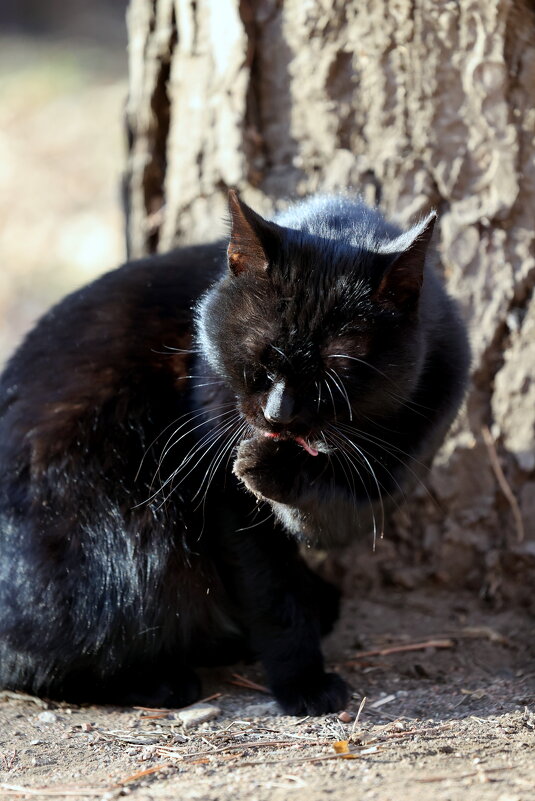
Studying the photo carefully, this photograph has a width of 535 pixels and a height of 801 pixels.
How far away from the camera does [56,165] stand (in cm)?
732

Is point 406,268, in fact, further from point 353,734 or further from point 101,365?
point 353,734

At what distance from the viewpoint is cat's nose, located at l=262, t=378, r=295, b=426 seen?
6.35ft

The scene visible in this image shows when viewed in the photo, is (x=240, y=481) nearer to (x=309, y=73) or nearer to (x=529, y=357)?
(x=529, y=357)

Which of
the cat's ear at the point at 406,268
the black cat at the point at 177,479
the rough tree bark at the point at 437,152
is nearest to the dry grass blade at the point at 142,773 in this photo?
the black cat at the point at 177,479

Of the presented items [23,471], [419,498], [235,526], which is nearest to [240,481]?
[235,526]

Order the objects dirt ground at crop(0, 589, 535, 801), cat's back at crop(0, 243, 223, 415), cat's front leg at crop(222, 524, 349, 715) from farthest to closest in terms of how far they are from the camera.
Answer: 1. cat's back at crop(0, 243, 223, 415)
2. cat's front leg at crop(222, 524, 349, 715)
3. dirt ground at crop(0, 589, 535, 801)

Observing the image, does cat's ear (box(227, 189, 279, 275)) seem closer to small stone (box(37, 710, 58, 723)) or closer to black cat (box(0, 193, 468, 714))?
black cat (box(0, 193, 468, 714))

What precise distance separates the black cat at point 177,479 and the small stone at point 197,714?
68mm

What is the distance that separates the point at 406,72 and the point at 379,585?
5.84 ft

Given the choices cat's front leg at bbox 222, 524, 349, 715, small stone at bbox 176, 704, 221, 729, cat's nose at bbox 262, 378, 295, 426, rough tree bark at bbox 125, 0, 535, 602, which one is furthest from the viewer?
rough tree bark at bbox 125, 0, 535, 602

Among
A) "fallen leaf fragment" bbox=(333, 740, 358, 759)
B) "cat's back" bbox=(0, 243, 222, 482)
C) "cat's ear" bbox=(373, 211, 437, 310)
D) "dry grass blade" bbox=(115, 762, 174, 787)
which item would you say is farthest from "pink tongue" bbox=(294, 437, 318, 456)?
"dry grass blade" bbox=(115, 762, 174, 787)

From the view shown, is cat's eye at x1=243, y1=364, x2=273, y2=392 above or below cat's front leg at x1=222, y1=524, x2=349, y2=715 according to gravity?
above

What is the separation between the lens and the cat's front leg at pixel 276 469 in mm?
2227

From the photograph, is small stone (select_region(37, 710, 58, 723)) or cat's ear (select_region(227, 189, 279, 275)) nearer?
cat's ear (select_region(227, 189, 279, 275))
